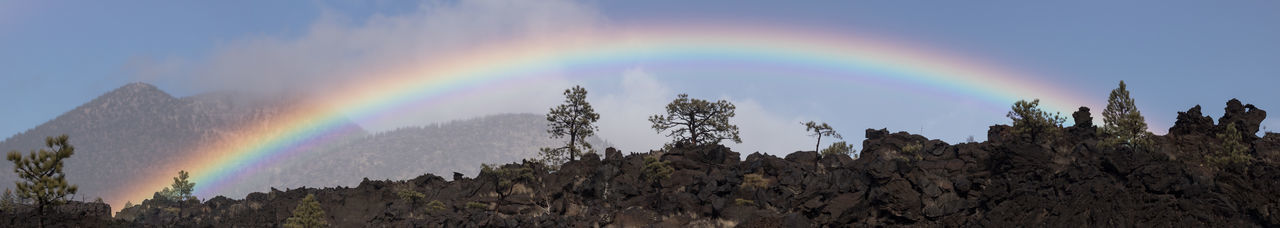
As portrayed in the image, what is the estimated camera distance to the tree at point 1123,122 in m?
42.2

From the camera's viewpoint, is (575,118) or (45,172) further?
(575,118)

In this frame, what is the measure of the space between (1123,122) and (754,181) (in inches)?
809

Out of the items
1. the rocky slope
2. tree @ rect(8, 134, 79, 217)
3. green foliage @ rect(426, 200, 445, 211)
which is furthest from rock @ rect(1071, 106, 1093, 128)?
tree @ rect(8, 134, 79, 217)

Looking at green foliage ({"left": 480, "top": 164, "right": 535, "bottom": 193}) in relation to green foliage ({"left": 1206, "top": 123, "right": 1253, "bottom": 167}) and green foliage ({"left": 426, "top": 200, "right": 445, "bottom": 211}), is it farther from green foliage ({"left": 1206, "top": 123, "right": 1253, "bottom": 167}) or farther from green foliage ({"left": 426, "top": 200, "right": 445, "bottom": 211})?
green foliage ({"left": 1206, "top": 123, "right": 1253, "bottom": 167})

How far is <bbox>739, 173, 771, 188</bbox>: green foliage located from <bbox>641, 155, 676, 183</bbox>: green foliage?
5874 mm

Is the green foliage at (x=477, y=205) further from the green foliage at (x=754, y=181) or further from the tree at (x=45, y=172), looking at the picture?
the tree at (x=45, y=172)

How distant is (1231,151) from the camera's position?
127ft

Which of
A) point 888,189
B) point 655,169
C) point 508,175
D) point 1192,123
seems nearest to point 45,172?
point 508,175

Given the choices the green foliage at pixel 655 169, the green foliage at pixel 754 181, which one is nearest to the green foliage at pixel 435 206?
the green foliage at pixel 655 169

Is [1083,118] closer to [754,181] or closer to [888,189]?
[888,189]

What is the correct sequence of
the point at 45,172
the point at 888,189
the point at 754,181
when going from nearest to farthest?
the point at 45,172 < the point at 888,189 < the point at 754,181

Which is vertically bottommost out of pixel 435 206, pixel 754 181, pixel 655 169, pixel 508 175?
pixel 754 181

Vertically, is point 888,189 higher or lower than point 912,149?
lower

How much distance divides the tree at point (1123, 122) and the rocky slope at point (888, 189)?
938mm
